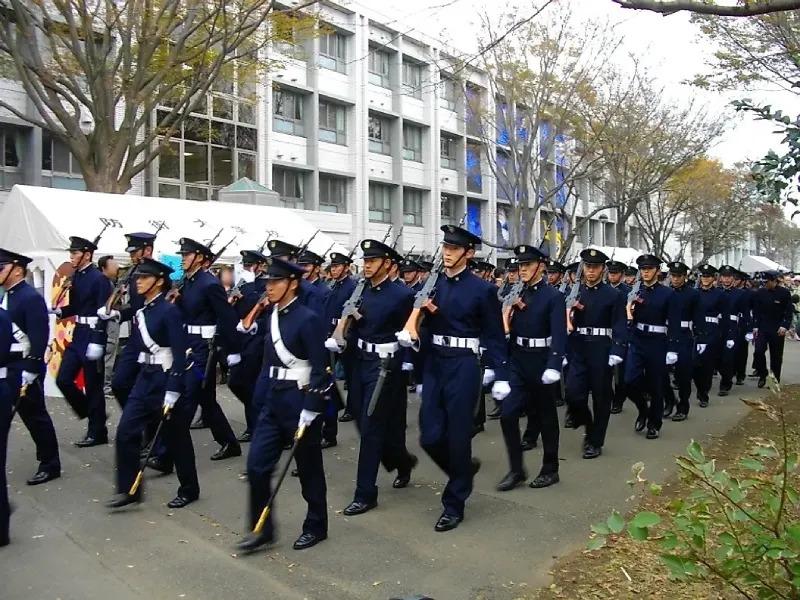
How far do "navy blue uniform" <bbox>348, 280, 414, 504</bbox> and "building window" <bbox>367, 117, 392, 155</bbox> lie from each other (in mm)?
28195

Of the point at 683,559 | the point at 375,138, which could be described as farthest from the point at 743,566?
the point at 375,138

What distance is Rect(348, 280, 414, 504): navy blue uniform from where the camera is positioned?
243 inches

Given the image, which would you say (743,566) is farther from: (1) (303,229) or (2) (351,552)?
(1) (303,229)

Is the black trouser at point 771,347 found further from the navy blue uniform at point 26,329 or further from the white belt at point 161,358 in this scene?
the navy blue uniform at point 26,329

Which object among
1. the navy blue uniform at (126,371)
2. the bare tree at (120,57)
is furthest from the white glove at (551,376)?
the bare tree at (120,57)

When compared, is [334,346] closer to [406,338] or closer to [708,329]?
[406,338]

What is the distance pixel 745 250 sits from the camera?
8356cm

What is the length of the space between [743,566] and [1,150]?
2335 centimetres

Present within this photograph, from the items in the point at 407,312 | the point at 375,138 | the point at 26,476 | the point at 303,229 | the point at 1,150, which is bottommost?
the point at 26,476

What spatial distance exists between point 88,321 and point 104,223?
4.86 meters

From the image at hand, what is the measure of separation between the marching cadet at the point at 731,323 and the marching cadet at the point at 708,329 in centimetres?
17

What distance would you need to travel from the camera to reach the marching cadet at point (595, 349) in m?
7.93

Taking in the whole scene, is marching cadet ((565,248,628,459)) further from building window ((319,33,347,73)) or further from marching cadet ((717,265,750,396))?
building window ((319,33,347,73))

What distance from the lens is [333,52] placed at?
32031 millimetres
